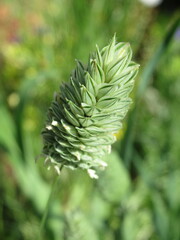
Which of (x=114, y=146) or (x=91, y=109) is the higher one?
(x=91, y=109)

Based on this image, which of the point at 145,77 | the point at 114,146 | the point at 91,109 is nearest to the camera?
the point at 91,109

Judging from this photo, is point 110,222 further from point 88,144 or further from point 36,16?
point 36,16

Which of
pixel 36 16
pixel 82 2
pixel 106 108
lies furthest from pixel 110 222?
pixel 36 16

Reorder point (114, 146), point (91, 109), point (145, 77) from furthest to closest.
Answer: point (114, 146) < point (145, 77) < point (91, 109)

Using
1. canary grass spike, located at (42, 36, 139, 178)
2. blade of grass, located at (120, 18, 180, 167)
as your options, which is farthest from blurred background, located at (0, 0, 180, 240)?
canary grass spike, located at (42, 36, 139, 178)

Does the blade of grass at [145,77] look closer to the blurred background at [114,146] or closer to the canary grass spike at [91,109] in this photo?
the blurred background at [114,146]

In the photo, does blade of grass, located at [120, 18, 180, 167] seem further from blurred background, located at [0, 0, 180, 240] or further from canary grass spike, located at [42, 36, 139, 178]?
canary grass spike, located at [42, 36, 139, 178]

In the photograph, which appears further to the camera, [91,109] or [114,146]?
[114,146]

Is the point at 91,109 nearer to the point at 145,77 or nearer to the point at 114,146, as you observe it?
the point at 145,77

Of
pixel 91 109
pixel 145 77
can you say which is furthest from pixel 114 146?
pixel 91 109
